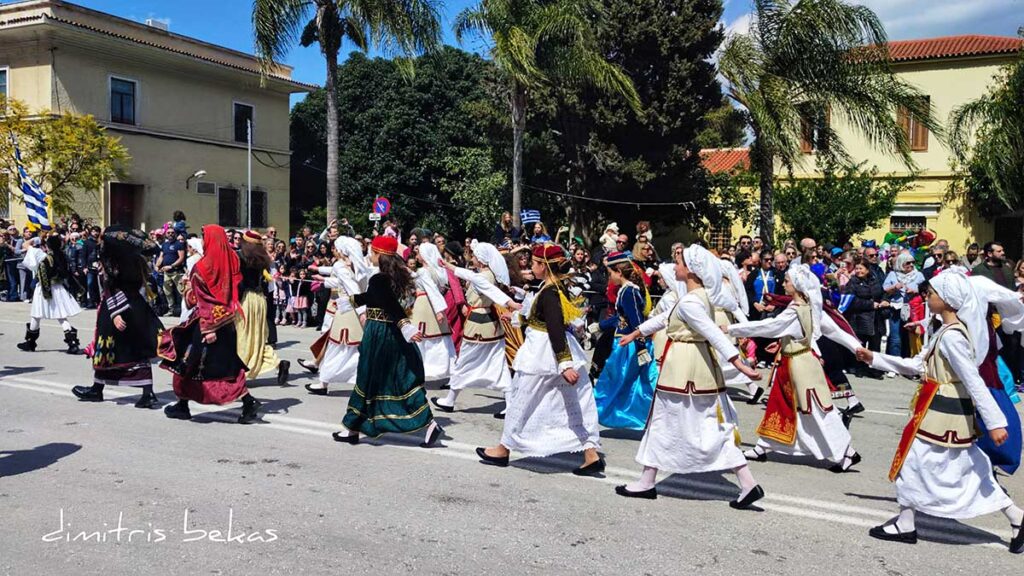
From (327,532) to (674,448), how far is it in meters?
2.31

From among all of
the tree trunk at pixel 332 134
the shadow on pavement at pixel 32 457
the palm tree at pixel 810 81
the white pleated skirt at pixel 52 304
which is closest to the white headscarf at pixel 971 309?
the shadow on pavement at pixel 32 457

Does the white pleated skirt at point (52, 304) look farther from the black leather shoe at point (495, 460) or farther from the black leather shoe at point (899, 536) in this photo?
the black leather shoe at point (899, 536)

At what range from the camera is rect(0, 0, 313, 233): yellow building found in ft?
96.2

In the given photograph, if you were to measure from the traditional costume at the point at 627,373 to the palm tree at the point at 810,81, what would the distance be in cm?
1045

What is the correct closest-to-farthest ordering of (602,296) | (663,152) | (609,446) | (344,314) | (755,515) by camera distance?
(755,515)
(609,446)
(344,314)
(602,296)
(663,152)

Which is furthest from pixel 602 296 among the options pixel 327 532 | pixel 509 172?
pixel 509 172

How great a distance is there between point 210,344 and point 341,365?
6.00 feet

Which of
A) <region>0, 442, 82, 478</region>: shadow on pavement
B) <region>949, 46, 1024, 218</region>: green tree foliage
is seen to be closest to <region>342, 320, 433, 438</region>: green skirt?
<region>0, 442, 82, 478</region>: shadow on pavement

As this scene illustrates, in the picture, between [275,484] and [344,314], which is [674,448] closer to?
[275,484]

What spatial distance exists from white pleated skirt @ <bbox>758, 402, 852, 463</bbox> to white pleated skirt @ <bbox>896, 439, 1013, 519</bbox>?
163 centimetres

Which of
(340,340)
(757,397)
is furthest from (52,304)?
(757,397)

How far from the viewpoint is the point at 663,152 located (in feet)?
93.5

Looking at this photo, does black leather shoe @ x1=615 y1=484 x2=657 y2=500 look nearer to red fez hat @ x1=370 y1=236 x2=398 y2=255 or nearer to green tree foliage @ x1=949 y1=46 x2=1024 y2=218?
red fez hat @ x1=370 y1=236 x2=398 y2=255

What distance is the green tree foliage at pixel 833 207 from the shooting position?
27.9 m
